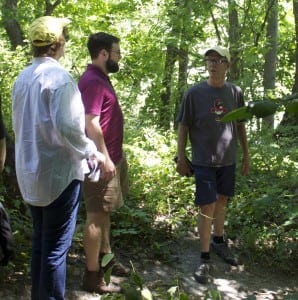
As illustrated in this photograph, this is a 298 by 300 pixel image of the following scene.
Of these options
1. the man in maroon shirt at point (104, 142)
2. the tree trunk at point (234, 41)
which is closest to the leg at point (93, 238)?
the man in maroon shirt at point (104, 142)

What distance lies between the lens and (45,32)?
276 centimetres

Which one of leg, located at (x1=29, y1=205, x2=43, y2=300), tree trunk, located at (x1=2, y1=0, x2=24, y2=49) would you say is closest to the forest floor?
leg, located at (x1=29, y1=205, x2=43, y2=300)

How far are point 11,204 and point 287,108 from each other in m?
3.81

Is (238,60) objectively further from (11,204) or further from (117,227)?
(11,204)

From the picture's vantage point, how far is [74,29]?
10.7 meters

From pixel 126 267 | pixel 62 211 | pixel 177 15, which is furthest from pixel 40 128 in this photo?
pixel 177 15

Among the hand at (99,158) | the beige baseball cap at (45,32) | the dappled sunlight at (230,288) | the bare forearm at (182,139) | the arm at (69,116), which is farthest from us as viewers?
the bare forearm at (182,139)

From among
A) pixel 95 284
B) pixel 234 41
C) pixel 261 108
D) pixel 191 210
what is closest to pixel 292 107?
pixel 261 108

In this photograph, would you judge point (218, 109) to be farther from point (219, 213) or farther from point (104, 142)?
point (104, 142)

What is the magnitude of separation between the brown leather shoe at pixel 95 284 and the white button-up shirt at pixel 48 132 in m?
1.00

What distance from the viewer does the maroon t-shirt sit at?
335 cm

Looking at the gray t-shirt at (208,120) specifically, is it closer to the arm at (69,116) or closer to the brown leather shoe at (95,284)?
the brown leather shoe at (95,284)

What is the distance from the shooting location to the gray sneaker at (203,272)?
4.01 metres

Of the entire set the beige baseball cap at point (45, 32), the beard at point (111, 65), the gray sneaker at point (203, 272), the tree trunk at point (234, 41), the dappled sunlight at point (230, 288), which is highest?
the tree trunk at point (234, 41)
